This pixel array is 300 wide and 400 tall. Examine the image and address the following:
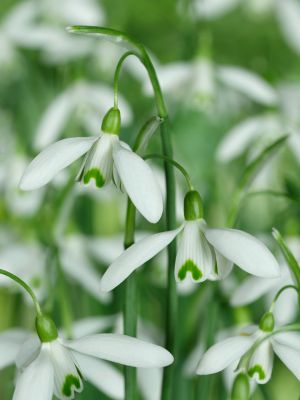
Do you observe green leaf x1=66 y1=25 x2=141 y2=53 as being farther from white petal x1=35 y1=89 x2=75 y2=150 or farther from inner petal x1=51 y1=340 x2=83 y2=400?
white petal x1=35 y1=89 x2=75 y2=150

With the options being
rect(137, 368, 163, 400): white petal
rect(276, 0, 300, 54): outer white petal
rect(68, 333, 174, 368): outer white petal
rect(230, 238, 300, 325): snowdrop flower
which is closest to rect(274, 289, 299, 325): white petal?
rect(230, 238, 300, 325): snowdrop flower

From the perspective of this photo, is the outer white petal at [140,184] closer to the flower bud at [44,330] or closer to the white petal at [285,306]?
the flower bud at [44,330]

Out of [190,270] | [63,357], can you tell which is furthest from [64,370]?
[190,270]

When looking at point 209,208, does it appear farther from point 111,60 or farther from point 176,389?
point 111,60

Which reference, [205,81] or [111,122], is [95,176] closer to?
[111,122]

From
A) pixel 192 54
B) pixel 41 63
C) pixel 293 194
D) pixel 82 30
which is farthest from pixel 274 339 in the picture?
pixel 41 63

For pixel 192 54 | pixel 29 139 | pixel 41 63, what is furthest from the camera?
pixel 29 139
